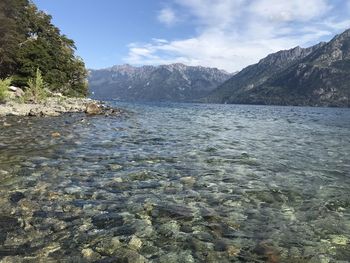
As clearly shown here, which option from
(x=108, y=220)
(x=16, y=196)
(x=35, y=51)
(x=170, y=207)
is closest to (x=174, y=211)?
(x=170, y=207)

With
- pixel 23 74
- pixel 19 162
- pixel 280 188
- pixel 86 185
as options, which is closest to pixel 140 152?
pixel 19 162

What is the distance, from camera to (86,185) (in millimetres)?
11742

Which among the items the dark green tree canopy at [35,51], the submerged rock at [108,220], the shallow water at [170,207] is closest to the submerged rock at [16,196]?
the shallow water at [170,207]

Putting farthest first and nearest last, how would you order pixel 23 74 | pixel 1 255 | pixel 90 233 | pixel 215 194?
pixel 23 74, pixel 215 194, pixel 90 233, pixel 1 255

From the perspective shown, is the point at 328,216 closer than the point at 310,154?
Yes

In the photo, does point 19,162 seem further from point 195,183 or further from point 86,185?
point 195,183

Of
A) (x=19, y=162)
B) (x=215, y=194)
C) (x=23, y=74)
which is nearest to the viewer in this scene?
(x=215, y=194)

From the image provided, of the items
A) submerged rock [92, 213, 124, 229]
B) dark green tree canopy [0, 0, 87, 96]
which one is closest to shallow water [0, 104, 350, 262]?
submerged rock [92, 213, 124, 229]

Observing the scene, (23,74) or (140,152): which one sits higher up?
(23,74)

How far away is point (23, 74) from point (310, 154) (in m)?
57.5

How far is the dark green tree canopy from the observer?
6034cm

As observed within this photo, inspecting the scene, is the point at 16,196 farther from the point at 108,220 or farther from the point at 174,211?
the point at 174,211

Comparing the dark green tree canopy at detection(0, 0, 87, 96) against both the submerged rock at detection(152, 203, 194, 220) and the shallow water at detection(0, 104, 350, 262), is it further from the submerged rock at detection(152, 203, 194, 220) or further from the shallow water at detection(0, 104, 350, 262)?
the submerged rock at detection(152, 203, 194, 220)

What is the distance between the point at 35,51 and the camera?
68.2 m
